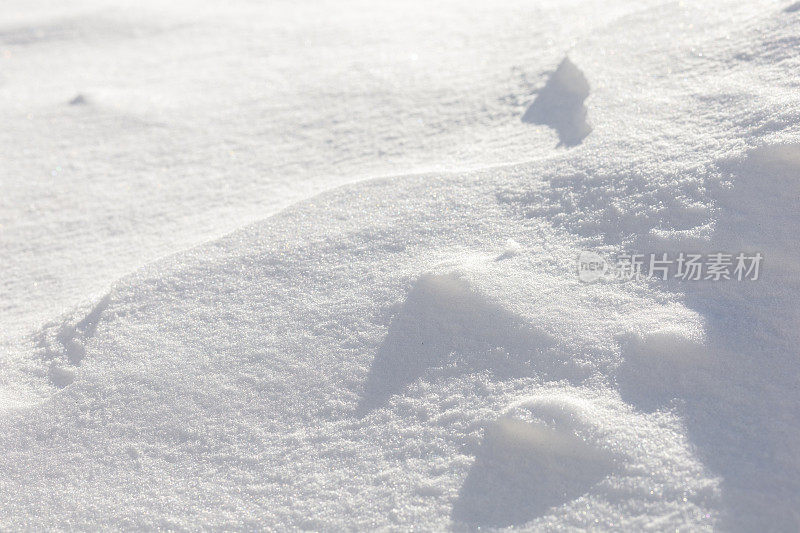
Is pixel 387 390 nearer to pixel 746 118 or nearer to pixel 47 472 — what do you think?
pixel 47 472

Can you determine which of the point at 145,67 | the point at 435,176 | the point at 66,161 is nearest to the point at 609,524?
the point at 435,176

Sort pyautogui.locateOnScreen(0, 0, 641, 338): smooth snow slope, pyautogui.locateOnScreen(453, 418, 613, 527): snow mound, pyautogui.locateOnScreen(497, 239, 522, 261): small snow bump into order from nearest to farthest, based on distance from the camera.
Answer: pyautogui.locateOnScreen(453, 418, 613, 527): snow mound → pyautogui.locateOnScreen(497, 239, 522, 261): small snow bump → pyautogui.locateOnScreen(0, 0, 641, 338): smooth snow slope

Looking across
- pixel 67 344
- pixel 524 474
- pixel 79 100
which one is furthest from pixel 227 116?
pixel 524 474

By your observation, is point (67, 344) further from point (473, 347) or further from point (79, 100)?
point (79, 100)

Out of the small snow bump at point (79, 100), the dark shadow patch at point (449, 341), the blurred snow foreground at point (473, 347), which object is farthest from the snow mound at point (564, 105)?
the small snow bump at point (79, 100)

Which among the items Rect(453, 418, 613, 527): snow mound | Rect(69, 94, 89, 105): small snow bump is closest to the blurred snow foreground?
Rect(453, 418, 613, 527): snow mound

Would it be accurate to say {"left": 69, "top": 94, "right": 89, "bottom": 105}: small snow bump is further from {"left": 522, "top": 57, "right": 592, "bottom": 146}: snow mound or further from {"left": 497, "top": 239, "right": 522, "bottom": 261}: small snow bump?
{"left": 497, "top": 239, "right": 522, "bottom": 261}: small snow bump

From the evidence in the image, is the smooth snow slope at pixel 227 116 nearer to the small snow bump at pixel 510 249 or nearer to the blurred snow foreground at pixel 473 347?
the blurred snow foreground at pixel 473 347
